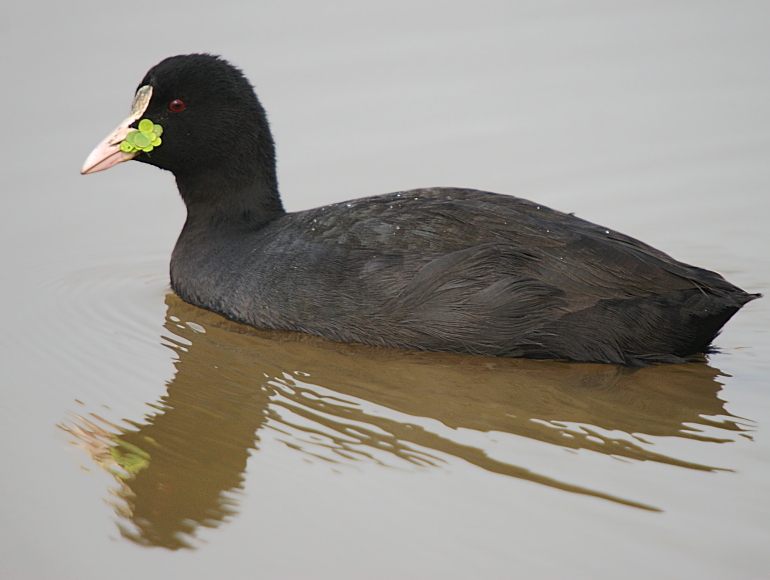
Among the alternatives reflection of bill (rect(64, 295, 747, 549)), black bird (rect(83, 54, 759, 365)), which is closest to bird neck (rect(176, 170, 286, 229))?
black bird (rect(83, 54, 759, 365))

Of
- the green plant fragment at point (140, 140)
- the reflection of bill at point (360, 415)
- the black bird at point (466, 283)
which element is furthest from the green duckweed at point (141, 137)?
the reflection of bill at point (360, 415)

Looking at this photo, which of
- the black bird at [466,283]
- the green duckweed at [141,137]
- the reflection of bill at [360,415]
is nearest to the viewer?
the reflection of bill at [360,415]

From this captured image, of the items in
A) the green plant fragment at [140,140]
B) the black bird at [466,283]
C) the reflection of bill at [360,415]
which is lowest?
the reflection of bill at [360,415]

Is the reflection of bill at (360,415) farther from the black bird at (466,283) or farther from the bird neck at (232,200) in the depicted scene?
the bird neck at (232,200)

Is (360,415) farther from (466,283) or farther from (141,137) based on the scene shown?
(141,137)

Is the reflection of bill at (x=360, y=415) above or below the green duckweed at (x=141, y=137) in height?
below

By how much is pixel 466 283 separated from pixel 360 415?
0.92 meters

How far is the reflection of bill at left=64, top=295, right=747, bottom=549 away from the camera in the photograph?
4.12 meters

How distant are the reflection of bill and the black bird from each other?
0.45 feet

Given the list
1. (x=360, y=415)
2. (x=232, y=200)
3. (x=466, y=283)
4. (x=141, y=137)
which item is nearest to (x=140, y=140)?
(x=141, y=137)

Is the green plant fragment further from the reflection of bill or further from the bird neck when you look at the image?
the reflection of bill

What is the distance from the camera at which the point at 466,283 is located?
5.11 metres

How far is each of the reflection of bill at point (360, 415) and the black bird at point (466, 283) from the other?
14 centimetres

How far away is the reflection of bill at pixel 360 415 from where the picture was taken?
4121mm
